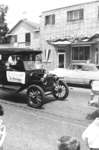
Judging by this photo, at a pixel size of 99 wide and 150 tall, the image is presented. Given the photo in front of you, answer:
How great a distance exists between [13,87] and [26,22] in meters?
24.6

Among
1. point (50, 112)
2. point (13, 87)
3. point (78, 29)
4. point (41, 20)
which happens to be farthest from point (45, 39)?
point (50, 112)

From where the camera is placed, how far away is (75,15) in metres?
25.3

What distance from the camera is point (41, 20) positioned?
93.6 feet

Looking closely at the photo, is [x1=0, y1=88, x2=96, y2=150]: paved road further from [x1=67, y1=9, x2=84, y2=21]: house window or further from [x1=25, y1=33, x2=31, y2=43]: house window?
[x1=25, y1=33, x2=31, y2=43]: house window

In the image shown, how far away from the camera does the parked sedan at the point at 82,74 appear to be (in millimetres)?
13703

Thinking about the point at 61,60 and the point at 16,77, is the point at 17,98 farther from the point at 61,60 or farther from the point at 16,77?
the point at 61,60

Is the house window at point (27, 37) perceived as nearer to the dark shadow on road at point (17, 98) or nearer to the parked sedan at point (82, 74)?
Result: the parked sedan at point (82, 74)

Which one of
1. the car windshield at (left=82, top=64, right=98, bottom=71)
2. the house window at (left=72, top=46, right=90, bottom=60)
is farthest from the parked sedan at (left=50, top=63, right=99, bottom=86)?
the house window at (left=72, top=46, right=90, bottom=60)

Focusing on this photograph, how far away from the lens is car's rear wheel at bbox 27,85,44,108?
314 inches

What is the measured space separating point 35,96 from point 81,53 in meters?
16.9

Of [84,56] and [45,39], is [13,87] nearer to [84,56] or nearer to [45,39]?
[84,56]

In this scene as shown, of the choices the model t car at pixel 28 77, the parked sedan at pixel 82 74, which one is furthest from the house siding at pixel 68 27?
the model t car at pixel 28 77

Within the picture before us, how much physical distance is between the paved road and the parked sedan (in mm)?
4251

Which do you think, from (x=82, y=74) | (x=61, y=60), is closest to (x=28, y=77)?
(x=82, y=74)
